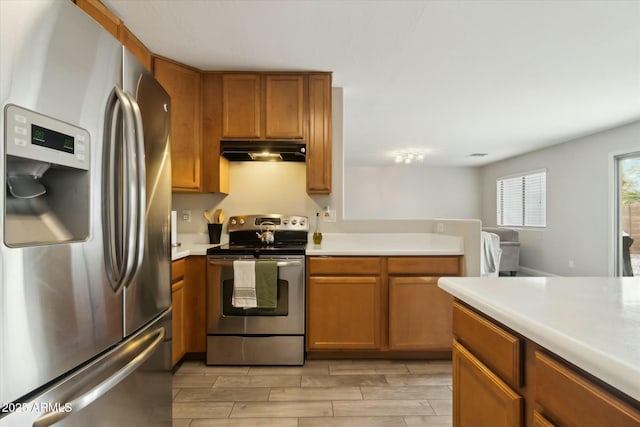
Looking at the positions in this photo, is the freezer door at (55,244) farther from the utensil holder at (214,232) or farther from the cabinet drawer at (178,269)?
the utensil holder at (214,232)

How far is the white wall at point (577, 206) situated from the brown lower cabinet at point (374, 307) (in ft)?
13.2

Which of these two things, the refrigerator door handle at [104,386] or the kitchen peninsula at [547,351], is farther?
the refrigerator door handle at [104,386]

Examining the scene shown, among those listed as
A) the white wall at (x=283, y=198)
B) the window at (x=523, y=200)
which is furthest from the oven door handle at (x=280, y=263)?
the window at (x=523, y=200)

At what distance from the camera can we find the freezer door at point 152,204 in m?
1.07

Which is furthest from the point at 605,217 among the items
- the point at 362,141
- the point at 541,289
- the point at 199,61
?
the point at 199,61

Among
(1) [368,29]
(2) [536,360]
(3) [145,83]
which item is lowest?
(2) [536,360]

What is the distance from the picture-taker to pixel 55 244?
0.77m

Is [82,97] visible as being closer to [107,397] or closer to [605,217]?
[107,397]

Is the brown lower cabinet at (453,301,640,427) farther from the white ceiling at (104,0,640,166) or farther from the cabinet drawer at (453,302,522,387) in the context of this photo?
the white ceiling at (104,0,640,166)

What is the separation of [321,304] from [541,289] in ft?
5.65

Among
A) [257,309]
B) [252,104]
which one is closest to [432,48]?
[252,104]

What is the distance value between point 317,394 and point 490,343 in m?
1.50

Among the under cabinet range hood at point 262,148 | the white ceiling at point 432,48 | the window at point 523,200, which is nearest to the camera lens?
the white ceiling at point 432,48

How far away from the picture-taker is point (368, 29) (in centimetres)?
218
